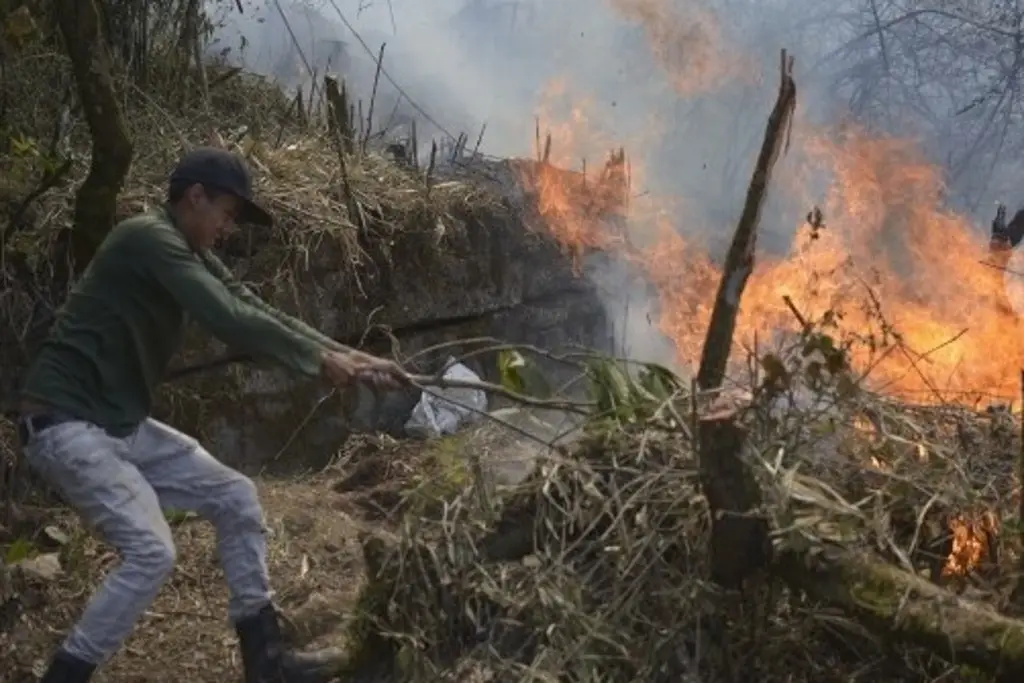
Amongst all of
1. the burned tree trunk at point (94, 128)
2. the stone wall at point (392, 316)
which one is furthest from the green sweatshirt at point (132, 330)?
the stone wall at point (392, 316)

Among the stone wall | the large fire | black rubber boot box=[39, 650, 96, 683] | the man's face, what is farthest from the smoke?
black rubber boot box=[39, 650, 96, 683]

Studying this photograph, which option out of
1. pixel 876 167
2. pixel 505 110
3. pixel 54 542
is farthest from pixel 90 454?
pixel 505 110

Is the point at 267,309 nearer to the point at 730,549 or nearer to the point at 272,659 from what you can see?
the point at 272,659

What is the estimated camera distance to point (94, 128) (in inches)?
233

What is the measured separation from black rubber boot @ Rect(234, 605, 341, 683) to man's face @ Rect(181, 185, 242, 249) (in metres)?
1.35

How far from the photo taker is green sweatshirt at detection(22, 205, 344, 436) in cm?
391

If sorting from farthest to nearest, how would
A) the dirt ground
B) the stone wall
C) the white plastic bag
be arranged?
1. the white plastic bag
2. the stone wall
3. the dirt ground

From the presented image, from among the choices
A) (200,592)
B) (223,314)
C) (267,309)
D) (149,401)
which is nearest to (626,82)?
(200,592)

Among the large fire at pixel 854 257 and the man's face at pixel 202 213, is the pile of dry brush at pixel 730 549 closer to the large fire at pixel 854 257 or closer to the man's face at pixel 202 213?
the man's face at pixel 202 213

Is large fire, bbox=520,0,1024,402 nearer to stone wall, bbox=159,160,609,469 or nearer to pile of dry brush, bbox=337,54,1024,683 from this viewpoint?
stone wall, bbox=159,160,609,469

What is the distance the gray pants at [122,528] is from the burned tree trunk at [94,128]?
7.19 ft

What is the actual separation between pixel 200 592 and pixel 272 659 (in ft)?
4.38

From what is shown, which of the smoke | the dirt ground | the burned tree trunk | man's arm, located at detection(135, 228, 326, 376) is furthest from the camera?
the smoke

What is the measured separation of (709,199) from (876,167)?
8.19ft
